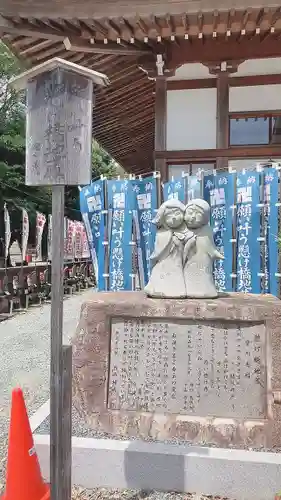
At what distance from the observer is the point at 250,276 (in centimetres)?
586

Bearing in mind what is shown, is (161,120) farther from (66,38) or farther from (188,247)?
(188,247)

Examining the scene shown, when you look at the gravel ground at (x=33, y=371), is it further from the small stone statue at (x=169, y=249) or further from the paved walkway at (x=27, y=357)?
the small stone statue at (x=169, y=249)

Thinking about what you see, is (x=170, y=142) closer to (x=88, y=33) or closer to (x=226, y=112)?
(x=226, y=112)

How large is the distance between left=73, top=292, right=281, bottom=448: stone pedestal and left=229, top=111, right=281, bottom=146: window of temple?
3718mm

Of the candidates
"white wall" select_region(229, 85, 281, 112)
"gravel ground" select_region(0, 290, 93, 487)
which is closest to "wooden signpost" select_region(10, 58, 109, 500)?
"gravel ground" select_region(0, 290, 93, 487)

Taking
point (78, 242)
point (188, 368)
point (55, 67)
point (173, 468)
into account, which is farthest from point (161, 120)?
point (78, 242)

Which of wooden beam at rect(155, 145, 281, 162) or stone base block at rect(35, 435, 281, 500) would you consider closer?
stone base block at rect(35, 435, 281, 500)

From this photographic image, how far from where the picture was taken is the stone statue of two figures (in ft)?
12.7

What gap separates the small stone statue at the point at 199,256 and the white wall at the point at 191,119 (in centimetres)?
315

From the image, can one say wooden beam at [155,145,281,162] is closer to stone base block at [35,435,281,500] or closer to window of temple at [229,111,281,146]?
window of temple at [229,111,281,146]

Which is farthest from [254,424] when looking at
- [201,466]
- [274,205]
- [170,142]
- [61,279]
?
[170,142]

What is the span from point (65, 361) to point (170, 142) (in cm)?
504

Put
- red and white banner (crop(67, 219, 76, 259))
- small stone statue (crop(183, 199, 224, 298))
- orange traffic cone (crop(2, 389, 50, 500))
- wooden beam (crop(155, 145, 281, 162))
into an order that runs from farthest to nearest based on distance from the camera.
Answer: red and white banner (crop(67, 219, 76, 259)) < wooden beam (crop(155, 145, 281, 162)) < small stone statue (crop(183, 199, 224, 298)) < orange traffic cone (crop(2, 389, 50, 500))

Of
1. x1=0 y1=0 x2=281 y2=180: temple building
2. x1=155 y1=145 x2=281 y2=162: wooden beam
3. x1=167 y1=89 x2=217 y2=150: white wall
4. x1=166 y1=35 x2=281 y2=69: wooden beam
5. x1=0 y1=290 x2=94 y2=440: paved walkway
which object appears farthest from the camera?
x1=167 y1=89 x2=217 y2=150: white wall
